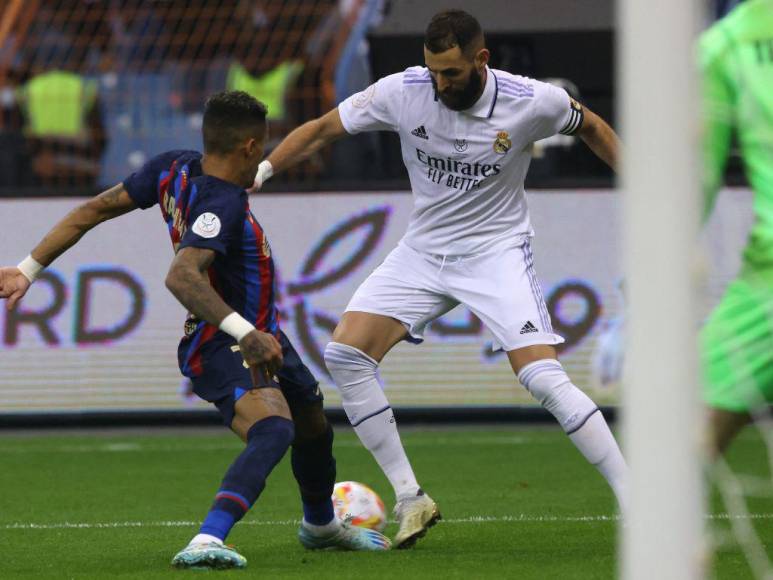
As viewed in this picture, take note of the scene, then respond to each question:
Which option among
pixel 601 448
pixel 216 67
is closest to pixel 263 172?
pixel 601 448

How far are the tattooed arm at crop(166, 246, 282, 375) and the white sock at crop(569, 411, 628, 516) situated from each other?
→ 130 centimetres

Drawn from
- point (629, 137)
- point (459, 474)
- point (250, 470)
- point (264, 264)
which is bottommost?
point (459, 474)

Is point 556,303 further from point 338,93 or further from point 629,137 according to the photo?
point 629,137

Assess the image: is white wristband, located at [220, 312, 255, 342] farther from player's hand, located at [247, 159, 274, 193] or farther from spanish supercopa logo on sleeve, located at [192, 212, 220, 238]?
player's hand, located at [247, 159, 274, 193]

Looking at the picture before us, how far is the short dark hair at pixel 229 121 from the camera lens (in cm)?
545

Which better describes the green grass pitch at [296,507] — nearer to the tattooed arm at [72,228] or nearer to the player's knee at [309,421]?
the player's knee at [309,421]

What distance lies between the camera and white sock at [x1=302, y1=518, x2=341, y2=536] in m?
5.94

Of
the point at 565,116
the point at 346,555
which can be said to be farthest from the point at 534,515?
the point at 565,116

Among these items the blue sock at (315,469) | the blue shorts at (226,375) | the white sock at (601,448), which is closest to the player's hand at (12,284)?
the blue shorts at (226,375)

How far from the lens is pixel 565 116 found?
616 cm

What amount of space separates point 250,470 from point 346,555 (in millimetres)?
700

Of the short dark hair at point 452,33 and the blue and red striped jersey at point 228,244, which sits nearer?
the blue and red striped jersey at point 228,244

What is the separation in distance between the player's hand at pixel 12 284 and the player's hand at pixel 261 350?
3.56ft

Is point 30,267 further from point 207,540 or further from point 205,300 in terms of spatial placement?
point 207,540
